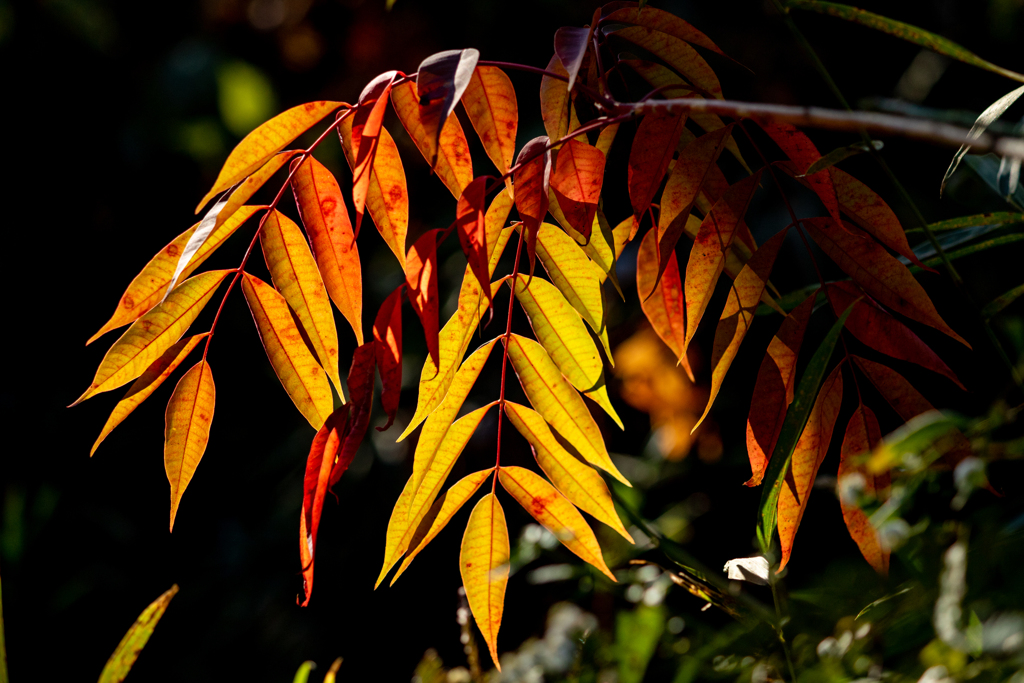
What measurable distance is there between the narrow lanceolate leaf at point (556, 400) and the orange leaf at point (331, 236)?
0.08m

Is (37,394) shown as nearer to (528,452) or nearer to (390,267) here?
Answer: (390,267)

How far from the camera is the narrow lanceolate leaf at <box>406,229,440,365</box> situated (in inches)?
9.2

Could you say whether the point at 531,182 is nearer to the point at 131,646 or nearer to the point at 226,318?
the point at 131,646

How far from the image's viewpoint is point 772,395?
289mm

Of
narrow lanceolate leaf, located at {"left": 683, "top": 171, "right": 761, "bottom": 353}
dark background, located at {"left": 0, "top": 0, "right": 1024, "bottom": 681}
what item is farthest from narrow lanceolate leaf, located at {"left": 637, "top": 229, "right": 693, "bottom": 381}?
dark background, located at {"left": 0, "top": 0, "right": 1024, "bottom": 681}

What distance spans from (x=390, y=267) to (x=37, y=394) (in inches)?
31.1

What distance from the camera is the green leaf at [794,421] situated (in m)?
0.24

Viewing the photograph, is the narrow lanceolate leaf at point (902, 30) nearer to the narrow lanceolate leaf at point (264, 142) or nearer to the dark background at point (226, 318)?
the narrow lanceolate leaf at point (264, 142)

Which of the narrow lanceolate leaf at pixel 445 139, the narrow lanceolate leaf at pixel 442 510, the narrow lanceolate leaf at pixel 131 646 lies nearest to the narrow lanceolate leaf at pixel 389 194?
the narrow lanceolate leaf at pixel 445 139

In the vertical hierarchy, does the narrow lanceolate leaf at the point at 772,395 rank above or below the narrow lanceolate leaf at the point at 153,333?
below

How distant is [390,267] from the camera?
1478 millimetres

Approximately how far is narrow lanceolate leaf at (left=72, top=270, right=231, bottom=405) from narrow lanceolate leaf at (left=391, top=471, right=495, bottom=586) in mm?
138

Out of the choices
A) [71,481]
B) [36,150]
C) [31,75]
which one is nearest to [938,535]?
[71,481]

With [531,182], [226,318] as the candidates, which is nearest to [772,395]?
[531,182]
